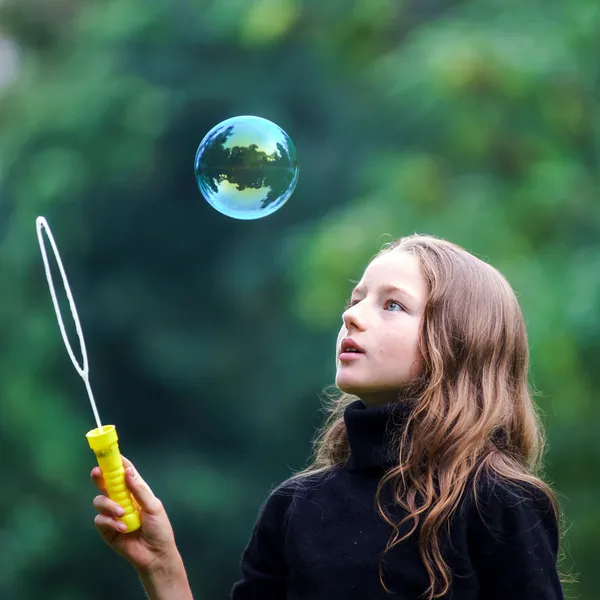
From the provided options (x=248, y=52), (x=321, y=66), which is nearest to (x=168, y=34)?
(x=248, y=52)

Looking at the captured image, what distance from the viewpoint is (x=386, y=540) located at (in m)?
2.05

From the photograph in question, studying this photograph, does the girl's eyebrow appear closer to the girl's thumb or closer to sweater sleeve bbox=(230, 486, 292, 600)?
sweater sleeve bbox=(230, 486, 292, 600)

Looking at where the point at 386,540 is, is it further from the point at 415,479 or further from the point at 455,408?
the point at 455,408

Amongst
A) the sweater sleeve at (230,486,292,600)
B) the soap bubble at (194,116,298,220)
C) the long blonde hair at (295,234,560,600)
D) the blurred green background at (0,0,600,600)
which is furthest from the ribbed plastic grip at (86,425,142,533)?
the blurred green background at (0,0,600,600)

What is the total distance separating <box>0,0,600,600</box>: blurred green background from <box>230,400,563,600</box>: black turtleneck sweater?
163 inches

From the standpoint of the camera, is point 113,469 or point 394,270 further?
point 394,270

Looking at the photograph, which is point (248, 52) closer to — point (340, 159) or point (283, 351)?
point (340, 159)

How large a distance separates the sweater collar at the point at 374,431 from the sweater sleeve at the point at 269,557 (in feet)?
0.59

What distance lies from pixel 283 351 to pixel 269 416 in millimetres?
437

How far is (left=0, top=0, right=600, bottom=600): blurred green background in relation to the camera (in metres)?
6.48

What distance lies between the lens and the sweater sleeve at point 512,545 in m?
1.98

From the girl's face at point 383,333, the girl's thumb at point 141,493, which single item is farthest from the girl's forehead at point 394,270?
the girl's thumb at point 141,493

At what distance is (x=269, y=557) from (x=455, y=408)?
47 centimetres

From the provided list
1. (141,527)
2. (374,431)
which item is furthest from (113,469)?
(374,431)
